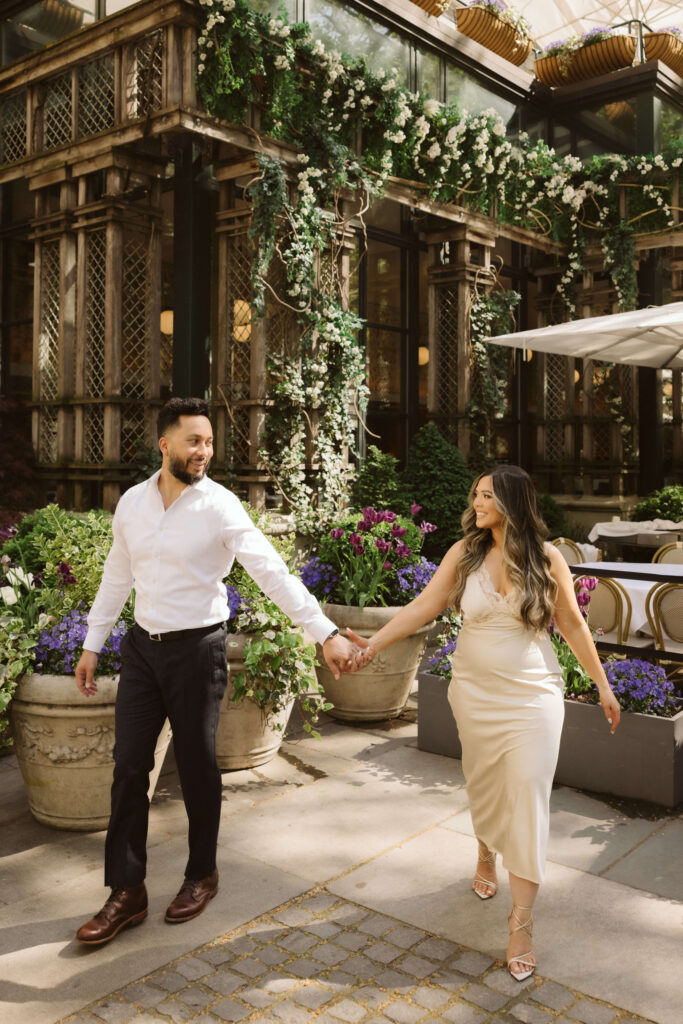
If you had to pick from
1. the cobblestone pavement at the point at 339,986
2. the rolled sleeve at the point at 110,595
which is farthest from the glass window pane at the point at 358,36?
the cobblestone pavement at the point at 339,986

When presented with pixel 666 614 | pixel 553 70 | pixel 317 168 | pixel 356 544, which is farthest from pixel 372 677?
pixel 553 70

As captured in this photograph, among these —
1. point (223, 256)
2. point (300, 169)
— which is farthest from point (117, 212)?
point (300, 169)

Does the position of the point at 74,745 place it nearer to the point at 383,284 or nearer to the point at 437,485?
the point at 437,485

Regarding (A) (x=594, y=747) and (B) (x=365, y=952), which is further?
(A) (x=594, y=747)

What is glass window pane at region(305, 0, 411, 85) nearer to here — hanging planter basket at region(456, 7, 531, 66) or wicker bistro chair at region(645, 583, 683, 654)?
hanging planter basket at region(456, 7, 531, 66)

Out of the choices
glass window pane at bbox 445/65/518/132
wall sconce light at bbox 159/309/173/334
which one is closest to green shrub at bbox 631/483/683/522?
glass window pane at bbox 445/65/518/132

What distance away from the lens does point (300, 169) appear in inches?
328

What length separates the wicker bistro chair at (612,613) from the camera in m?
5.81

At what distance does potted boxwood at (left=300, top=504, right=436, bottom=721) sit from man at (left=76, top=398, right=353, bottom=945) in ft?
8.23

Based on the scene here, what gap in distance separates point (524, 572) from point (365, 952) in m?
1.46

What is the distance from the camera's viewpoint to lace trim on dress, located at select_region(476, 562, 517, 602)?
10.5ft

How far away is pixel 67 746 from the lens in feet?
13.7

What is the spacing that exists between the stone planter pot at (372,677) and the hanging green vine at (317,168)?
2337mm

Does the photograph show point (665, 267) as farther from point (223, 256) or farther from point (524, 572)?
point (524, 572)
